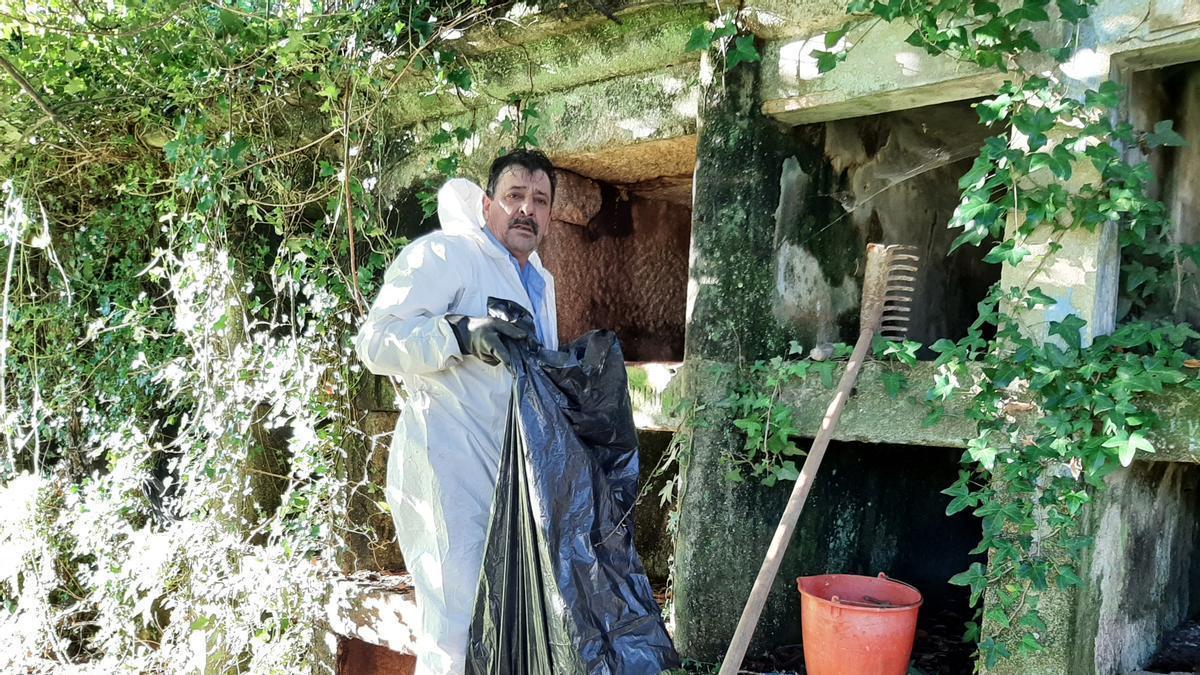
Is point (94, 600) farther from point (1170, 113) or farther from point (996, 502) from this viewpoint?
point (1170, 113)

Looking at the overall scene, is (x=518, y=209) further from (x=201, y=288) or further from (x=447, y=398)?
(x=201, y=288)

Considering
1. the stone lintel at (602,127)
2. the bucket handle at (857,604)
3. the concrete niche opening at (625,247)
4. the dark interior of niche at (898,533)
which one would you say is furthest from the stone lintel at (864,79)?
the bucket handle at (857,604)

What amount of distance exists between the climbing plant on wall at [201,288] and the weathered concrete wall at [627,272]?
0.61 metres

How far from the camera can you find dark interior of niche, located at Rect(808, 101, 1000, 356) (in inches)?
120

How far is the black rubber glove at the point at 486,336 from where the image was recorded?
2.30 metres

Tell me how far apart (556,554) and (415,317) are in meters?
0.67

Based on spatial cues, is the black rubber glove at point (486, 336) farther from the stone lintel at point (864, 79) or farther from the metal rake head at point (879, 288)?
the stone lintel at point (864, 79)

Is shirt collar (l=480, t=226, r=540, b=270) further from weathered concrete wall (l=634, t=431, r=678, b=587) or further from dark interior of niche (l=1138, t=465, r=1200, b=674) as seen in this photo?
dark interior of niche (l=1138, t=465, r=1200, b=674)

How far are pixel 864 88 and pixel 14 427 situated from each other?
4282mm

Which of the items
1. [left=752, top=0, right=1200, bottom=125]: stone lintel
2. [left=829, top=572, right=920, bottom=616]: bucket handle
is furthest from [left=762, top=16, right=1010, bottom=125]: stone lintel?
[left=829, top=572, right=920, bottom=616]: bucket handle

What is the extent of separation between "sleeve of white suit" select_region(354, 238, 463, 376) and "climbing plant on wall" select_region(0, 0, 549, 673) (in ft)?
3.06

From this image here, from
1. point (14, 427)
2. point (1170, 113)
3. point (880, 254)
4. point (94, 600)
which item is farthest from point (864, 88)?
point (14, 427)

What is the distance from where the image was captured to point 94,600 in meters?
4.41

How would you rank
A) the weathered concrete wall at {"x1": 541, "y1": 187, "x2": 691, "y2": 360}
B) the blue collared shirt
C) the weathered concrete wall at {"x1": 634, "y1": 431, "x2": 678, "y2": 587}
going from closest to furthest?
the blue collared shirt → the weathered concrete wall at {"x1": 541, "y1": 187, "x2": 691, "y2": 360} → the weathered concrete wall at {"x1": 634, "y1": 431, "x2": 678, "y2": 587}
